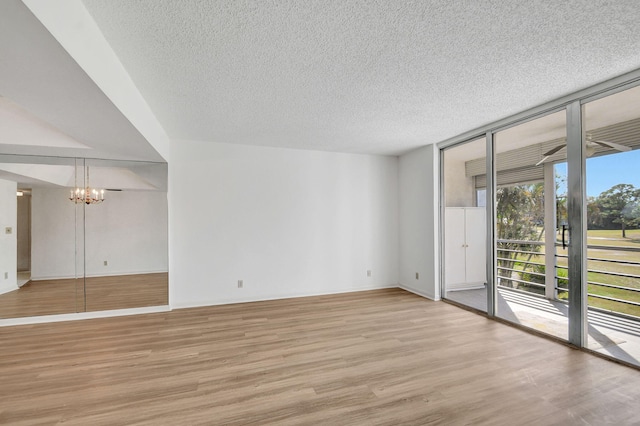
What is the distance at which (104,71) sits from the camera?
1.71m

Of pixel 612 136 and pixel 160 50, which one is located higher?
pixel 160 50

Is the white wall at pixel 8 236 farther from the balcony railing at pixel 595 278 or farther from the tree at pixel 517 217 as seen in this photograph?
the balcony railing at pixel 595 278

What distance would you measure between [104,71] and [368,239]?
423cm

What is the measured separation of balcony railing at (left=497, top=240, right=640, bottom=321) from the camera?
2.61 m

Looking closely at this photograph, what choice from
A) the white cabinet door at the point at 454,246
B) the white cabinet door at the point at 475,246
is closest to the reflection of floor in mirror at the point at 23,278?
the white cabinet door at the point at 454,246

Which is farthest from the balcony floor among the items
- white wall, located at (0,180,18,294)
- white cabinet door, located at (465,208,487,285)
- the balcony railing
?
white wall, located at (0,180,18,294)

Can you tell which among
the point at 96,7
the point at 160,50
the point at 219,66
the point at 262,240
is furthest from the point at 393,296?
the point at 96,7

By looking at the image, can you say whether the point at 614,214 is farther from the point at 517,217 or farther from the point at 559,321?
the point at 559,321

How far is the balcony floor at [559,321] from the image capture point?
2.49 m

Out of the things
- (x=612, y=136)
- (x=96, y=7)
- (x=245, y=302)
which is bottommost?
(x=245, y=302)

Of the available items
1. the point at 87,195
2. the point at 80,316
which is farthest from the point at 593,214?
the point at 80,316

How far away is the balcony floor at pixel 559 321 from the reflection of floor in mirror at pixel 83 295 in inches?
181

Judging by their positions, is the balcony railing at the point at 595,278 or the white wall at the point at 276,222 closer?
the balcony railing at the point at 595,278

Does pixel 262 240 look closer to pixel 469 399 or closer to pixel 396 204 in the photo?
pixel 396 204
